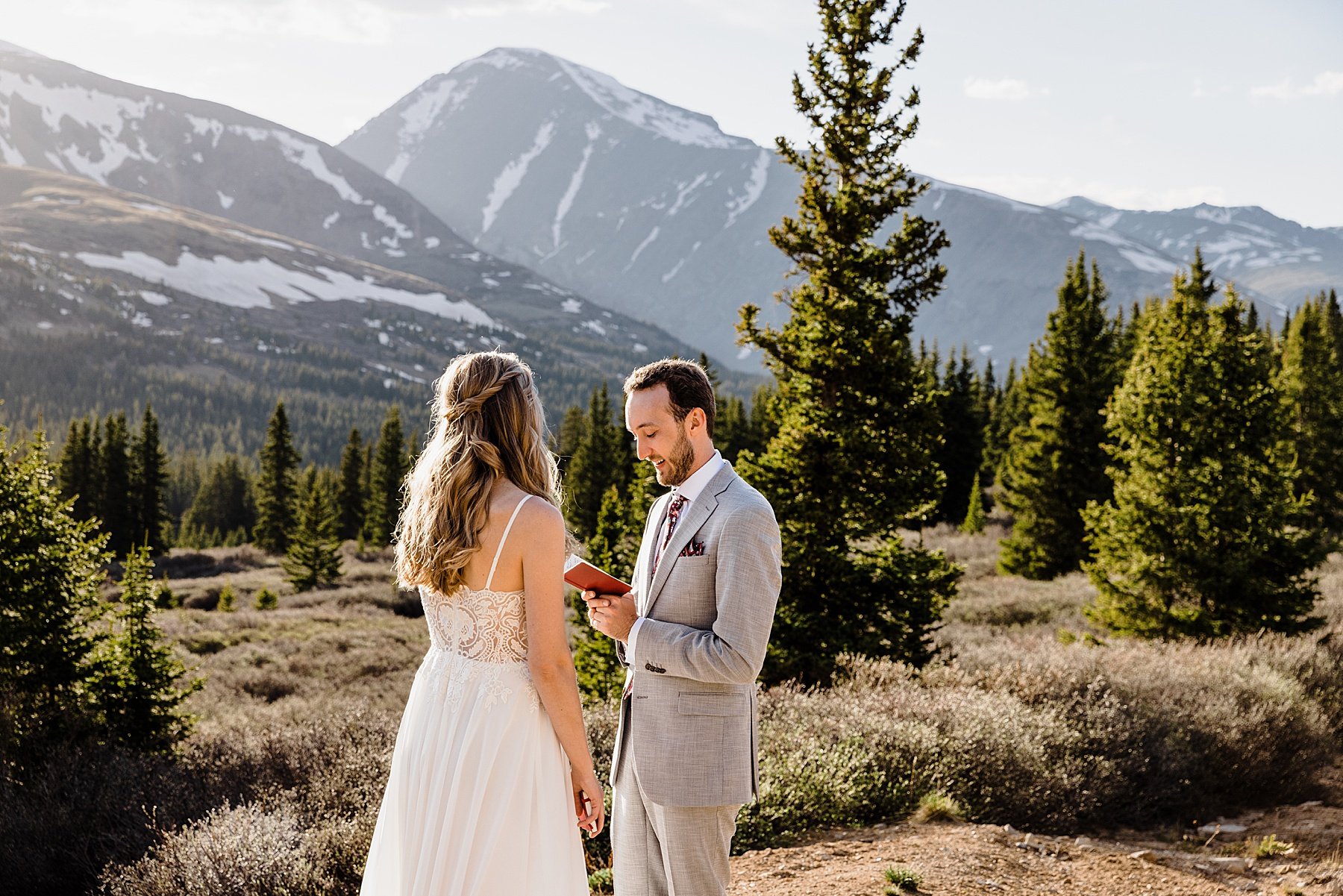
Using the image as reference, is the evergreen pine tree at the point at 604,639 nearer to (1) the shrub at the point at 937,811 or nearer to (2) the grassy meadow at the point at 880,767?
(2) the grassy meadow at the point at 880,767

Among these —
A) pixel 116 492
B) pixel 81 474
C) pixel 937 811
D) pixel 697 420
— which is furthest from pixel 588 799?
pixel 81 474

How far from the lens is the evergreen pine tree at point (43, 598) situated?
10.4 meters

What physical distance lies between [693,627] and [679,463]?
1.94ft

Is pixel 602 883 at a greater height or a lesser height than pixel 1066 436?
lesser

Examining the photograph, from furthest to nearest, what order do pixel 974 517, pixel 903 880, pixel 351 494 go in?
pixel 351 494 < pixel 974 517 < pixel 903 880

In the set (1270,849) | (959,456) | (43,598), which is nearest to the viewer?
(1270,849)

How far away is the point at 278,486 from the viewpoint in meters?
57.3

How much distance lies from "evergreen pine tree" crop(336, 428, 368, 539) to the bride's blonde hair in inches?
2517

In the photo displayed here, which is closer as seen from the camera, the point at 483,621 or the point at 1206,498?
the point at 483,621

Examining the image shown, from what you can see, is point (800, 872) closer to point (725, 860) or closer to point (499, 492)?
point (725, 860)

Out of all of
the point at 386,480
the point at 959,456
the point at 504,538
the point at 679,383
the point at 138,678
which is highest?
the point at 679,383

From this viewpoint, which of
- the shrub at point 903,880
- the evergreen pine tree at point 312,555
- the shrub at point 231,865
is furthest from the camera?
the evergreen pine tree at point 312,555

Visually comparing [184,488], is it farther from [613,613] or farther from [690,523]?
[690,523]

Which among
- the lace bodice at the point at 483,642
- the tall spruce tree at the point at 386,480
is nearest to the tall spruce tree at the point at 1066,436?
the lace bodice at the point at 483,642
